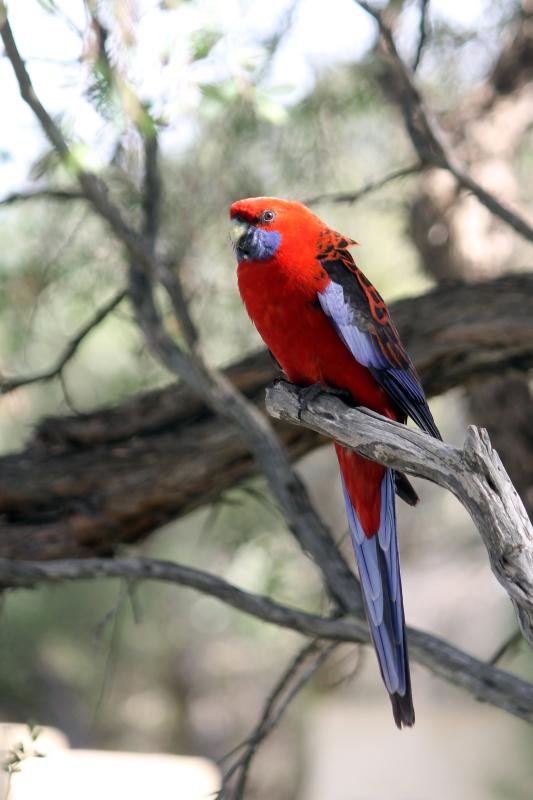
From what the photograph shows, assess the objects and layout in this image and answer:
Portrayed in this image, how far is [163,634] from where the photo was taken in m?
10.7

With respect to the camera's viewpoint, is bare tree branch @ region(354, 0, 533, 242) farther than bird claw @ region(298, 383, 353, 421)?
Yes

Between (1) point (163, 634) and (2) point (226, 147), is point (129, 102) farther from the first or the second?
(1) point (163, 634)

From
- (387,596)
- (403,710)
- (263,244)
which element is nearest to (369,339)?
(263,244)

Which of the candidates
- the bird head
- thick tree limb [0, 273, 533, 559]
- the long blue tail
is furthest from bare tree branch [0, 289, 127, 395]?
the long blue tail

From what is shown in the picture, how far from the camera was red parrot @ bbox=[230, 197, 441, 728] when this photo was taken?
2.77 meters

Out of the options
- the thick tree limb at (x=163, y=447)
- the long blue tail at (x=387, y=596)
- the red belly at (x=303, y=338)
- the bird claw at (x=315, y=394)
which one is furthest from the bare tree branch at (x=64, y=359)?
the long blue tail at (x=387, y=596)

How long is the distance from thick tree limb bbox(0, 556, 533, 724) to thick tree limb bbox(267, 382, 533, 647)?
1.17 m

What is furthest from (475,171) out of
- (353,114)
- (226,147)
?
(226,147)

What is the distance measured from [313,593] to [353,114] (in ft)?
12.7

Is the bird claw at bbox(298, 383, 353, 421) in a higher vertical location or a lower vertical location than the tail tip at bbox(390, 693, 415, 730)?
higher

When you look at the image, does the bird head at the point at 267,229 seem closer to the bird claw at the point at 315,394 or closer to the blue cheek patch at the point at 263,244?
the blue cheek patch at the point at 263,244

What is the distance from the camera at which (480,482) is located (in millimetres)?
2133

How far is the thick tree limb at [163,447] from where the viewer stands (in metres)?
3.94

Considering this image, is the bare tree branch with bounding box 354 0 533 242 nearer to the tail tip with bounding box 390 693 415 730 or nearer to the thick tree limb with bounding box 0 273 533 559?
the thick tree limb with bounding box 0 273 533 559
